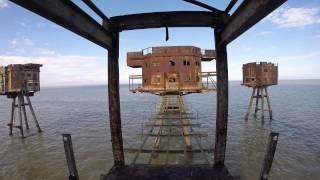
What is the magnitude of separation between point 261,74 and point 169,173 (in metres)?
24.9

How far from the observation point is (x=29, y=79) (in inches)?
965

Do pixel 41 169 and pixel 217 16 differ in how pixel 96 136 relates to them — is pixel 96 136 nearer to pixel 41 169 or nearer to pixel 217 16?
pixel 41 169

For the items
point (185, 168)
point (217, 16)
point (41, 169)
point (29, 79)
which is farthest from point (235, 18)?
point (29, 79)

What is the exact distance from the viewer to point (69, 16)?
13.7 ft

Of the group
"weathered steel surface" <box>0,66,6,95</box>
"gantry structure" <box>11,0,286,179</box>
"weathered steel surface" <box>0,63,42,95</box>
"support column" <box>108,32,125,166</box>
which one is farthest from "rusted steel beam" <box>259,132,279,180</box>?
"weathered steel surface" <box>0,66,6,95</box>

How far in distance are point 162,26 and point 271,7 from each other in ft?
10.9

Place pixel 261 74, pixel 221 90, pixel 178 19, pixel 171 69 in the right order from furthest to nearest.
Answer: pixel 261 74, pixel 171 69, pixel 221 90, pixel 178 19

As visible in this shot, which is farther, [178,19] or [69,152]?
[178,19]

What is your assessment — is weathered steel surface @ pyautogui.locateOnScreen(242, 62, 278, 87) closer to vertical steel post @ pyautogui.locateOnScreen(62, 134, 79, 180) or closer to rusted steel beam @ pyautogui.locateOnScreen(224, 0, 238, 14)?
rusted steel beam @ pyautogui.locateOnScreen(224, 0, 238, 14)

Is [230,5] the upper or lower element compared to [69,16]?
upper

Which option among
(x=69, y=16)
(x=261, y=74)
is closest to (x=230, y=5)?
(x=69, y=16)

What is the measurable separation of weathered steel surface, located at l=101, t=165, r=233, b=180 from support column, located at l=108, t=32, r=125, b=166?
0.50 metres

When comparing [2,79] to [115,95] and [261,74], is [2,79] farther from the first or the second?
[261,74]

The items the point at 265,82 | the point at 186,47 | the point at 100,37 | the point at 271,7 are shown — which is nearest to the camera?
the point at 271,7
